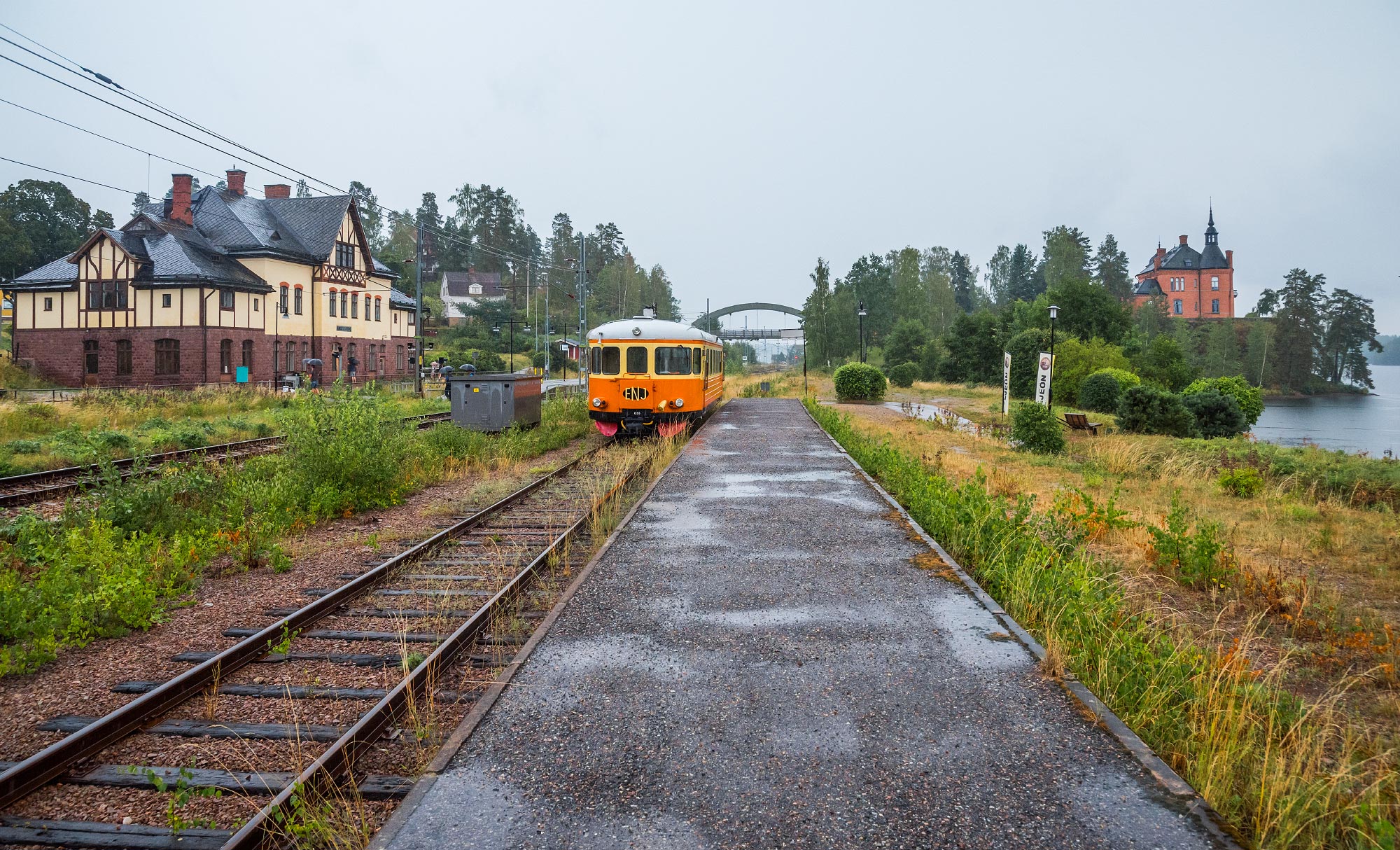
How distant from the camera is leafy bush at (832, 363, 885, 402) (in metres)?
38.2

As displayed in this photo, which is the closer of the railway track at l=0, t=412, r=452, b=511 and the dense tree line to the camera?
the railway track at l=0, t=412, r=452, b=511

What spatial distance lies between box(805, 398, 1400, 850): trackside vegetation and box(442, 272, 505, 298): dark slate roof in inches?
3638

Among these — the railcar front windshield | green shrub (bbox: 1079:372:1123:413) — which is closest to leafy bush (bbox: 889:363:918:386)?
green shrub (bbox: 1079:372:1123:413)

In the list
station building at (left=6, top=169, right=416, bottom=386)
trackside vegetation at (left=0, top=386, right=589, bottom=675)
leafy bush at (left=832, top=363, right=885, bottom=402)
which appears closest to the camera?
trackside vegetation at (left=0, top=386, right=589, bottom=675)

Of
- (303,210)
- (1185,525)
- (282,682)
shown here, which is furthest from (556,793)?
(303,210)

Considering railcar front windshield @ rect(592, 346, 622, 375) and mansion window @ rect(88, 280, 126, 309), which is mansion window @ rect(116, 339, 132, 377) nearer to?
mansion window @ rect(88, 280, 126, 309)

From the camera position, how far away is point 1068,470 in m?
16.6

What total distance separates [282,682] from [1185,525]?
822cm

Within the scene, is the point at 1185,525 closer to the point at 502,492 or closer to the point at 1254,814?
the point at 1254,814

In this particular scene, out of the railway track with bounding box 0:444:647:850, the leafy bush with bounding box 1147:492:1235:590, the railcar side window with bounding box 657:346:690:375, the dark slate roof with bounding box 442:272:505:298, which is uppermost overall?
the dark slate roof with bounding box 442:272:505:298

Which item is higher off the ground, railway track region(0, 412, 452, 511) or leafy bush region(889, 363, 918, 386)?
leafy bush region(889, 363, 918, 386)

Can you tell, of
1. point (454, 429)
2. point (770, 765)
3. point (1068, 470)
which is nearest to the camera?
point (770, 765)

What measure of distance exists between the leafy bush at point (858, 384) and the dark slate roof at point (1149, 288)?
249 feet

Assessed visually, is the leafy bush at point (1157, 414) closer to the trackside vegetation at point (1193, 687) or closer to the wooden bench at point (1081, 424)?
the wooden bench at point (1081, 424)
